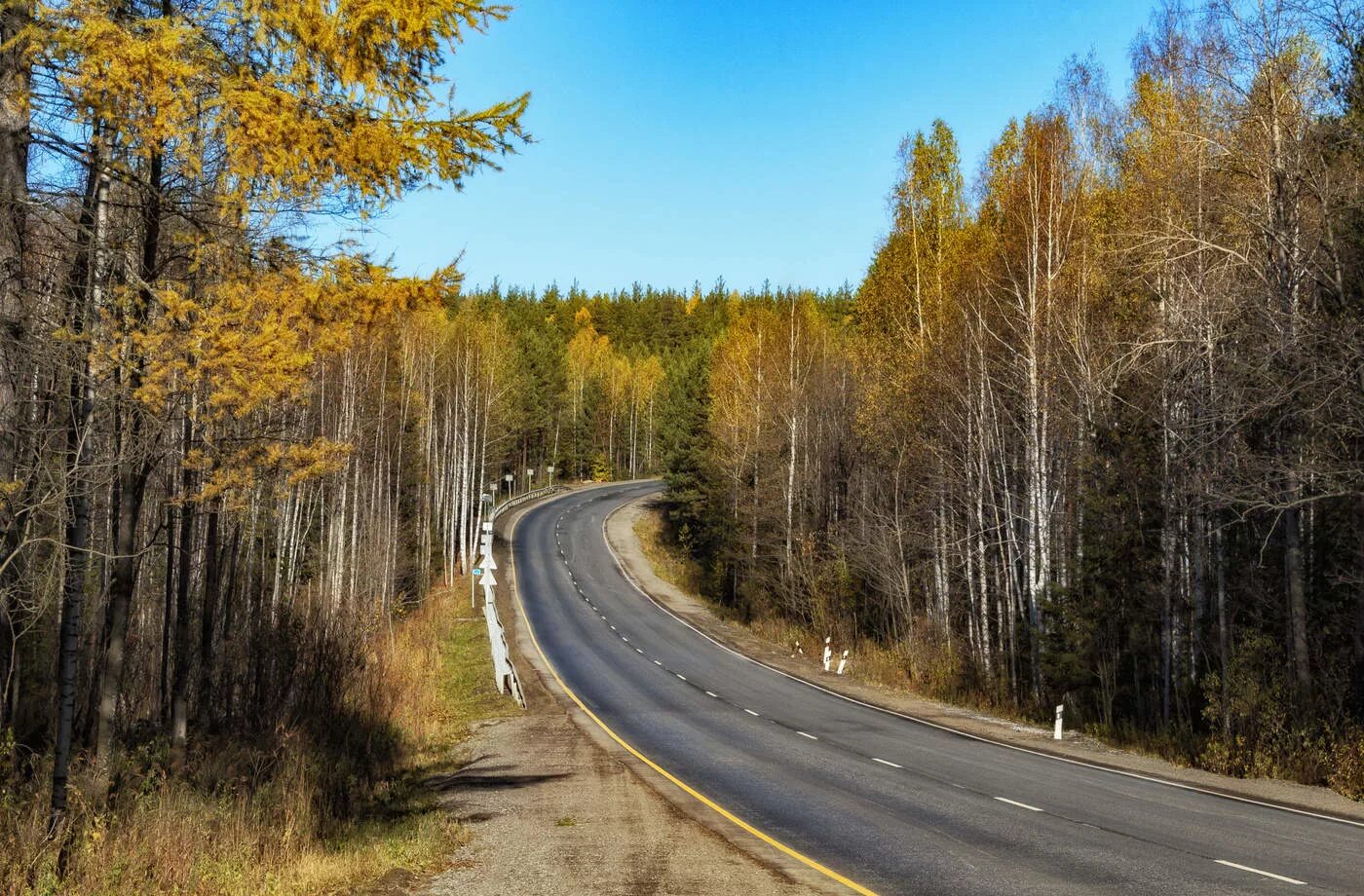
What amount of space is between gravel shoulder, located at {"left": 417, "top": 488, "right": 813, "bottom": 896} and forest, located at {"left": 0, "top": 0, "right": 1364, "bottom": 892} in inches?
83.0

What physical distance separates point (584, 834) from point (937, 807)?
471 centimetres

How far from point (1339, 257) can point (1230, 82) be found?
2.97 meters

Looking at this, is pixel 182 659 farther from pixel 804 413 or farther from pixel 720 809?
pixel 804 413

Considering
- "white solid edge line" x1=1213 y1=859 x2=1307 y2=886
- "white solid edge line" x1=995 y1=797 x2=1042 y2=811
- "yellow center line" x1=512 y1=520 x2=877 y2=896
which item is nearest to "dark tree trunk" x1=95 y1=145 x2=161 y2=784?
"yellow center line" x1=512 y1=520 x2=877 y2=896

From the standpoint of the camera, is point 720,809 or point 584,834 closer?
point 584,834

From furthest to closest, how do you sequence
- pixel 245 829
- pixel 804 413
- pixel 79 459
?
1. pixel 804 413
2. pixel 79 459
3. pixel 245 829

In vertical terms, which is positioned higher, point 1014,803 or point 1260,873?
point 1260,873

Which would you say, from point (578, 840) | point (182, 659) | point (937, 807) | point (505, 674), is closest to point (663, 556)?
point (505, 674)

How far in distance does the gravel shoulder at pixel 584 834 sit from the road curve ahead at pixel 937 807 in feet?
2.29

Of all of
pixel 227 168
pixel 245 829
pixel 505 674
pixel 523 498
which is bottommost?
pixel 505 674

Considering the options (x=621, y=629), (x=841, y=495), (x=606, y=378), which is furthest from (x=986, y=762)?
(x=606, y=378)

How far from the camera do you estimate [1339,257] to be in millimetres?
14570

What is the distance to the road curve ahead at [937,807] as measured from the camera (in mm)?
9258

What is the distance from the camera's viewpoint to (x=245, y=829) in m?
8.38
